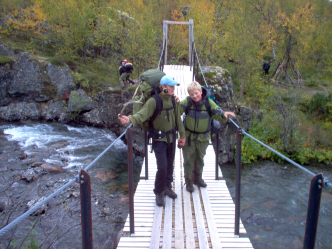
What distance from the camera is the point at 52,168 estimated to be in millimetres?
9578

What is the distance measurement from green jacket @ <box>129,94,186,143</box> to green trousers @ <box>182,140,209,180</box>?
0.31 metres

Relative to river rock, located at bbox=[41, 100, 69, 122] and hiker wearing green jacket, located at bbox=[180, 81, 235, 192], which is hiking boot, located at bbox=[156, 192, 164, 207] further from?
river rock, located at bbox=[41, 100, 69, 122]

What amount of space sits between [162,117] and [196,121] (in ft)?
2.15

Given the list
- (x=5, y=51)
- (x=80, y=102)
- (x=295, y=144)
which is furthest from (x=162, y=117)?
(x=5, y=51)

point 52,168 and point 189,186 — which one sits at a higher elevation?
point 189,186

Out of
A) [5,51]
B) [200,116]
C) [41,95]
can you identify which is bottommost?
[41,95]

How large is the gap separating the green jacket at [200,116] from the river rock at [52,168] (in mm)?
7543

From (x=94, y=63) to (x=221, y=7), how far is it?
14253 millimetres

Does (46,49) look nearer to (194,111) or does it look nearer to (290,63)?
(290,63)

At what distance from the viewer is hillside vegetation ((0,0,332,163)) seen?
16656mm

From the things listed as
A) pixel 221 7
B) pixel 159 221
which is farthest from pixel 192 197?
pixel 221 7

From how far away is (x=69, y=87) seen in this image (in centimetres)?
1845

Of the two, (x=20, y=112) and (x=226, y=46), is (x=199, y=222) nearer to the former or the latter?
(x=20, y=112)

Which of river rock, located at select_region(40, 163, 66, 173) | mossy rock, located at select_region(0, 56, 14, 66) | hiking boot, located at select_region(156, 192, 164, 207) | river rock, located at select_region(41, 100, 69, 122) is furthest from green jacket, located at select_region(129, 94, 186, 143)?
mossy rock, located at select_region(0, 56, 14, 66)
